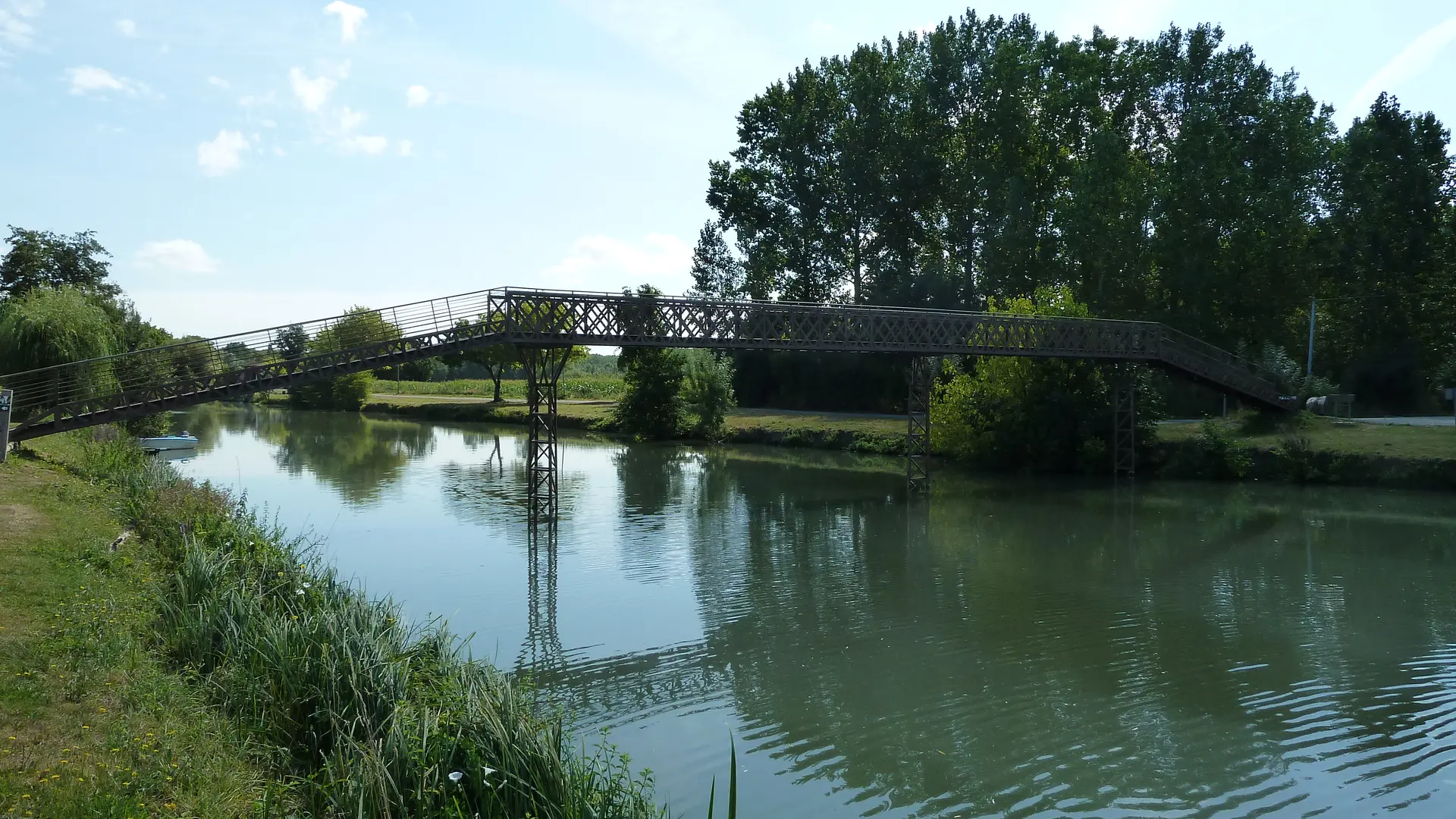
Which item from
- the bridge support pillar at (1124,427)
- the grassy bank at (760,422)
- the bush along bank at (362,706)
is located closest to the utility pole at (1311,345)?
the bridge support pillar at (1124,427)

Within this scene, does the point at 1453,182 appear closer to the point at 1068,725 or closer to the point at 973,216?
the point at 973,216

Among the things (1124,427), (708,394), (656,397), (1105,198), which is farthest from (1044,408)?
(656,397)

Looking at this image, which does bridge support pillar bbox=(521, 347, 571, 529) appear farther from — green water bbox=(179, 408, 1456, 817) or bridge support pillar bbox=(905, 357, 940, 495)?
bridge support pillar bbox=(905, 357, 940, 495)

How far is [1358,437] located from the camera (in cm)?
3453

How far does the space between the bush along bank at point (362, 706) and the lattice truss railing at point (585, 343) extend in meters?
12.4

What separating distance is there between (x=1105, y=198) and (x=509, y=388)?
5022cm

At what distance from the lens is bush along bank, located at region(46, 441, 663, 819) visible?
23.5ft

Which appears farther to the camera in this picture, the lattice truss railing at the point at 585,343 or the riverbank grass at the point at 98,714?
the lattice truss railing at the point at 585,343

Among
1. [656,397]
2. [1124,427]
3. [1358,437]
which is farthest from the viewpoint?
[656,397]

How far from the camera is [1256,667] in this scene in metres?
13.5

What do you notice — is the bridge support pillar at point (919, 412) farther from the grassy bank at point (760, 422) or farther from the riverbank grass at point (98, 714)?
the riverbank grass at point (98, 714)

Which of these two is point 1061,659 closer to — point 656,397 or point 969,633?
point 969,633

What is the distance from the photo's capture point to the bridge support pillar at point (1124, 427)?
3631 centimetres

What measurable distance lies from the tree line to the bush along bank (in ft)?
137
